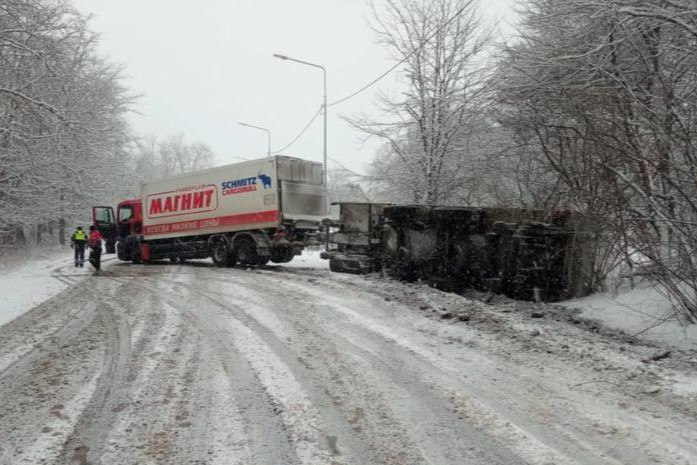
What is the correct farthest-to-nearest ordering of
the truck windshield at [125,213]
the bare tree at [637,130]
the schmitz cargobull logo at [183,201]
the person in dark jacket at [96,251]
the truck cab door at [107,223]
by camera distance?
1. the truck cab door at [107,223]
2. the truck windshield at [125,213]
3. the schmitz cargobull logo at [183,201]
4. the person in dark jacket at [96,251]
5. the bare tree at [637,130]

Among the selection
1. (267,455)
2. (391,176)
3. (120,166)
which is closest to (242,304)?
(267,455)

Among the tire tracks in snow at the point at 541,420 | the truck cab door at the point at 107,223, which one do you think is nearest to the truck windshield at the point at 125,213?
the truck cab door at the point at 107,223

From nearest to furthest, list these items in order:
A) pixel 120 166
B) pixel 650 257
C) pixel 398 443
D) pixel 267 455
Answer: pixel 267 455 → pixel 398 443 → pixel 650 257 → pixel 120 166

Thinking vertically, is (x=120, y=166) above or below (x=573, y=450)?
above

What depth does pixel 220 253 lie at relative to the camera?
19.4 meters

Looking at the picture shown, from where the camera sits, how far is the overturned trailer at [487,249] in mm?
10625

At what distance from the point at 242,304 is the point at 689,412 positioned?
688cm

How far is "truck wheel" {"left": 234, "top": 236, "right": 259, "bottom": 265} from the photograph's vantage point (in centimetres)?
1816

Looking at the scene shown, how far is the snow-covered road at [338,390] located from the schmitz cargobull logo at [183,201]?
10.7m

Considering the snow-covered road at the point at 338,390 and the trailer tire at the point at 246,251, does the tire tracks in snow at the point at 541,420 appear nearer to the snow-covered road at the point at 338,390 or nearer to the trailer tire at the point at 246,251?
the snow-covered road at the point at 338,390

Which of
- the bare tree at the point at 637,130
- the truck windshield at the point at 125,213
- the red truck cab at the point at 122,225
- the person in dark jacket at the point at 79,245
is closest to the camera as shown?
the bare tree at the point at 637,130

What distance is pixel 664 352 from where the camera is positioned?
20.6ft

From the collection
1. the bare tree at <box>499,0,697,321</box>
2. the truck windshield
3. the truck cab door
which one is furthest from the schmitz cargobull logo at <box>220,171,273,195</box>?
the truck cab door

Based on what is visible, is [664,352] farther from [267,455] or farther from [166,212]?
[166,212]
